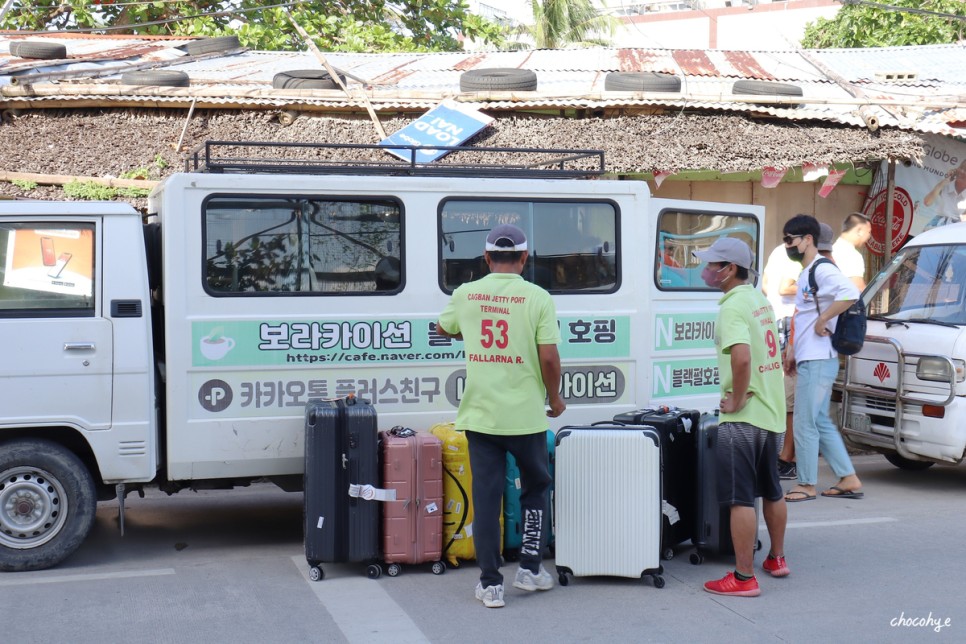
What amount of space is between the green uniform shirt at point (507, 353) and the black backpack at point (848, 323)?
312 centimetres

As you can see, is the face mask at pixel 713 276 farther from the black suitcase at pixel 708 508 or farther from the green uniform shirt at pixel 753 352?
the black suitcase at pixel 708 508

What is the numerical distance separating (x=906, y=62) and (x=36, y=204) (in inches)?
503

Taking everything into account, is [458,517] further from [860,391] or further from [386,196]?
[860,391]

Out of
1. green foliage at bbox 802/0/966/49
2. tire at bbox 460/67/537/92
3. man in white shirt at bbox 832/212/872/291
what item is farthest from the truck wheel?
green foliage at bbox 802/0/966/49

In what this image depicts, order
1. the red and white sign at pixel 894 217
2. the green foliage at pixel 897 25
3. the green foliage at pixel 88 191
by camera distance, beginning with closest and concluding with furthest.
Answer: the green foliage at pixel 88 191
the red and white sign at pixel 894 217
the green foliage at pixel 897 25

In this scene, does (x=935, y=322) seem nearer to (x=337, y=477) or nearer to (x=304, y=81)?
(x=337, y=477)

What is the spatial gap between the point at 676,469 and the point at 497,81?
20.1 ft

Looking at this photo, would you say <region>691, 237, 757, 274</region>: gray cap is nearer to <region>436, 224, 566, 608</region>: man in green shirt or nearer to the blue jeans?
<region>436, 224, 566, 608</region>: man in green shirt

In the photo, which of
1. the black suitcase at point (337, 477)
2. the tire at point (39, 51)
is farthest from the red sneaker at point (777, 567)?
the tire at point (39, 51)

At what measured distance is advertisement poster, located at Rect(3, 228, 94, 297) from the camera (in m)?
5.61

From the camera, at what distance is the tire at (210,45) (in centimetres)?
1463

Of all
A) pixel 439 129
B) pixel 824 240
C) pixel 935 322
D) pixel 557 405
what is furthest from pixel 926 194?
pixel 557 405

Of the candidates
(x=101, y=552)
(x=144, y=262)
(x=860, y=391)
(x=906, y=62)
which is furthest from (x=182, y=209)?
(x=906, y=62)

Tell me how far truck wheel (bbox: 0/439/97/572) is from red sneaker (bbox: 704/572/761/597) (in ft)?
11.0
